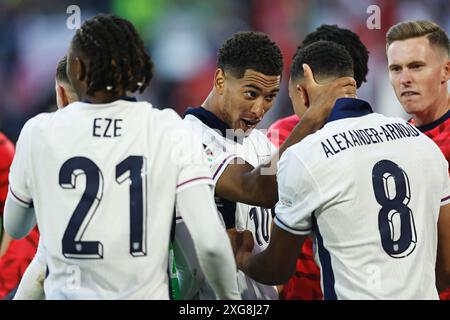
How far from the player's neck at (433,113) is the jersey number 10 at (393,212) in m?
1.45

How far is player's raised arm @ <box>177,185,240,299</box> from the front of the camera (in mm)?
2781

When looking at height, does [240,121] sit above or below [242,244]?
above

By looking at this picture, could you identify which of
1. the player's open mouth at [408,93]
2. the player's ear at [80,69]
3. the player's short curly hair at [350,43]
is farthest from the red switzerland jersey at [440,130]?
the player's ear at [80,69]

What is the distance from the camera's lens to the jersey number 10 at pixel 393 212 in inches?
121

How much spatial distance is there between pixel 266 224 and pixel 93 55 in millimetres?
1505

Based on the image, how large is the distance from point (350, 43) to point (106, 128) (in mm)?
2148

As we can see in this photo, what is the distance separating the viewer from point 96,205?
2.81 meters

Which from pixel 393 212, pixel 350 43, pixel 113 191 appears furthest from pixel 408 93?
pixel 113 191

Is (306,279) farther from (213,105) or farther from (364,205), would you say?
(364,205)

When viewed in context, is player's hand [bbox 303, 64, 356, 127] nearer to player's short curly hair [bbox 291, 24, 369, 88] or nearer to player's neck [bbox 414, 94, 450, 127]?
player's short curly hair [bbox 291, 24, 369, 88]

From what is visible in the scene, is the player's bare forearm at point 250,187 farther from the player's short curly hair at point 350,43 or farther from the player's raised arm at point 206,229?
the player's short curly hair at point 350,43

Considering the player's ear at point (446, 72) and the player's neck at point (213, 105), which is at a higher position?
the player's ear at point (446, 72)
